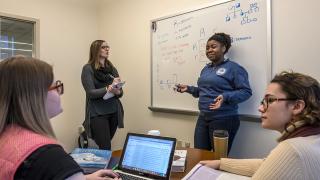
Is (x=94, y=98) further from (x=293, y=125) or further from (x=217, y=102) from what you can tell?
(x=293, y=125)

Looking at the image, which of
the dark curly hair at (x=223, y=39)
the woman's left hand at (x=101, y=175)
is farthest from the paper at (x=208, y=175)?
the dark curly hair at (x=223, y=39)

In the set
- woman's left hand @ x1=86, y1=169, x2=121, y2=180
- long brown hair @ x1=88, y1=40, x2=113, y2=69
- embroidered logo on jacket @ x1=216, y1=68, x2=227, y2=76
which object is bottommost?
woman's left hand @ x1=86, y1=169, x2=121, y2=180

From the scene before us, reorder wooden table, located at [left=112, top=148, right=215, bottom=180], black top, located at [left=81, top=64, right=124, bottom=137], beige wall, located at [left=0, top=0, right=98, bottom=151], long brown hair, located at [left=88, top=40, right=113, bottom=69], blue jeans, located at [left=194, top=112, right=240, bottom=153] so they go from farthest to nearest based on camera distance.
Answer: beige wall, located at [left=0, top=0, right=98, bottom=151]
long brown hair, located at [left=88, top=40, right=113, bottom=69]
black top, located at [left=81, top=64, right=124, bottom=137]
blue jeans, located at [left=194, top=112, right=240, bottom=153]
wooden table, located at [left=112, top=148, right=215, bottom=180]

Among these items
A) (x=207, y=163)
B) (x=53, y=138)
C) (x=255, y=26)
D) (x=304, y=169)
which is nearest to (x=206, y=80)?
(x=255, y=26)

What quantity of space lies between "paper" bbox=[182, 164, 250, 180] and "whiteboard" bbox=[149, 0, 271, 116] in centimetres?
125

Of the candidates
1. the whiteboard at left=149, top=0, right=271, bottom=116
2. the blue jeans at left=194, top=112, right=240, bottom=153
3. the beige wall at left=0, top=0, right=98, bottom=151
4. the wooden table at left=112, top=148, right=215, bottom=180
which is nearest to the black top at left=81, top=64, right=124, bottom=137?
the whiteboard at left=149, top=0, right=271, bottom=116

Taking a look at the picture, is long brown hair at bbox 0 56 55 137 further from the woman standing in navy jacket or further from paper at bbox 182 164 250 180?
the woman standing in navy jacket

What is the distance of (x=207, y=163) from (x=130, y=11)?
9.21ft

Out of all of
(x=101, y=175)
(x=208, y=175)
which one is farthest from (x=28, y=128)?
(x=208, y=175)

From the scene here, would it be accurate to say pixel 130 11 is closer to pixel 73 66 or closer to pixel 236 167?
pixel 73 66

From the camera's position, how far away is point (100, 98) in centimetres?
289

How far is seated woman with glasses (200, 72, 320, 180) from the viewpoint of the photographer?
3.09 feet

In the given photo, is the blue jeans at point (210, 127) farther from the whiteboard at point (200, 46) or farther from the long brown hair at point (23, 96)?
the long brown hair at point (23, 96)

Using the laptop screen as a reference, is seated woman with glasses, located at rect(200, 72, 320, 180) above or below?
above
